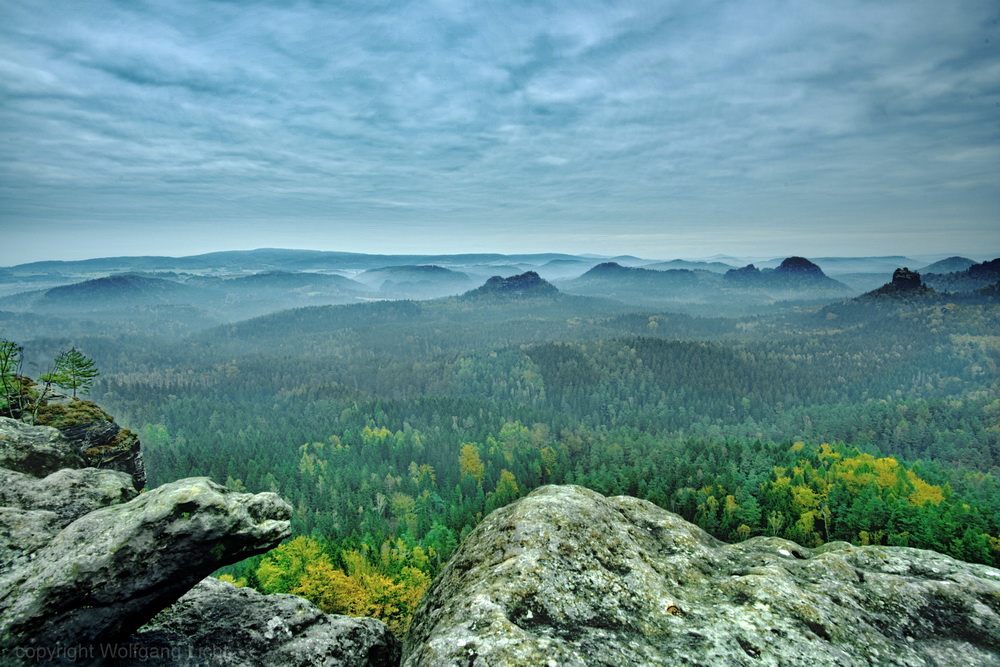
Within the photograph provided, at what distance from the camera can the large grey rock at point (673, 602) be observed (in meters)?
15.2

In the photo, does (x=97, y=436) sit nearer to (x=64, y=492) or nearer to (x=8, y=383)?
(x=8, y=383)

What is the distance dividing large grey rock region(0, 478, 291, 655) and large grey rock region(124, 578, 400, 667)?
2168 mm

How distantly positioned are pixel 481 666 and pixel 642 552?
11.8m

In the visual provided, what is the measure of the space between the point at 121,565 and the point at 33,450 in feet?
73.5

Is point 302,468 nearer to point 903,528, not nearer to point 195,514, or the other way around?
point 195,514

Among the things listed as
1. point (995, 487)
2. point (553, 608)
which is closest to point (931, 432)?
point (995, 487)

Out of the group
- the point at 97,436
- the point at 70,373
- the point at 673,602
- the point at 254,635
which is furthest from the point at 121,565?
the point at 97,436

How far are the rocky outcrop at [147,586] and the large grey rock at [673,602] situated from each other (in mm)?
6081

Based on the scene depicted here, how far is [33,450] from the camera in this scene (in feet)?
94.5

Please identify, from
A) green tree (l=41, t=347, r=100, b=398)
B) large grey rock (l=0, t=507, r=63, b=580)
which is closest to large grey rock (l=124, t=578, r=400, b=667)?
large grey rock (l=0, t=507, r=63, b=580)

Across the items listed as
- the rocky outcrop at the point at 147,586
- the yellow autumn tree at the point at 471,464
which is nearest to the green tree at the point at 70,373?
the rocky outcrop at the point at 147,586

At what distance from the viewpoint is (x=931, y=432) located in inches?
7338

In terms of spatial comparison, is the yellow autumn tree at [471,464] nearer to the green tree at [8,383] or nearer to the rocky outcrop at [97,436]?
the rocky outcrop at [97,436]

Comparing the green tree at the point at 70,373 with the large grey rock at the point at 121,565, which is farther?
the green tree at the point at 70,373
